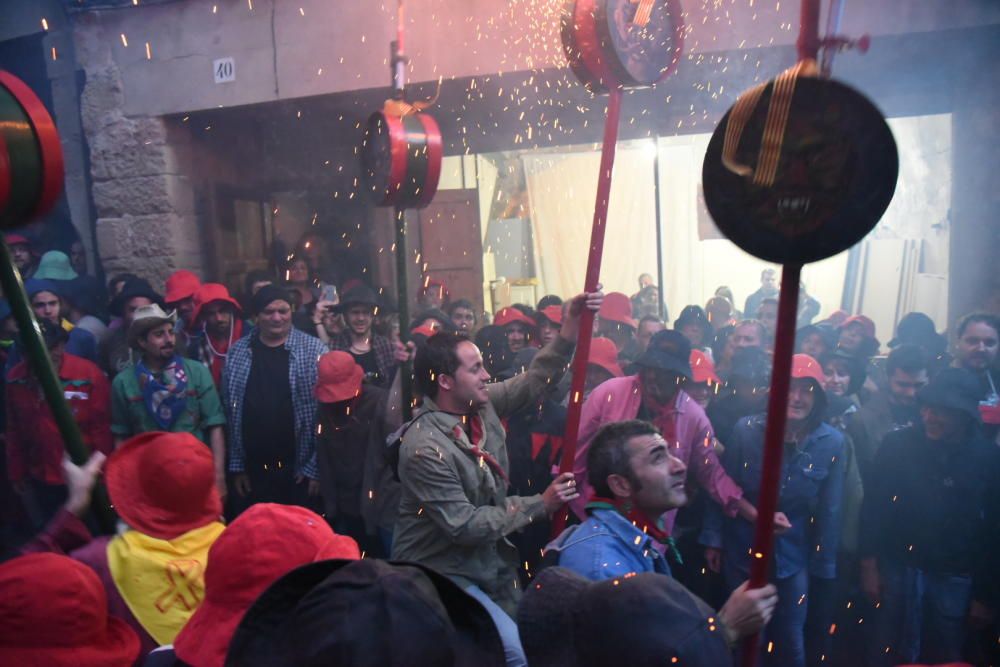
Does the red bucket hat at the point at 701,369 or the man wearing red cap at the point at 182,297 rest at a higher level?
the man wearing red cap at the point at 182,297

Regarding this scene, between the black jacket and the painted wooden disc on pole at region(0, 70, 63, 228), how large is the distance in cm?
358

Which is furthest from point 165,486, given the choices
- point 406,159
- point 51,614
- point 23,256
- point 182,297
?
point 23,256

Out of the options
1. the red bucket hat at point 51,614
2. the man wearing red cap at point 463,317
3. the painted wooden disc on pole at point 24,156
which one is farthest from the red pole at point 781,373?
the man wearing red cap at point 463,317

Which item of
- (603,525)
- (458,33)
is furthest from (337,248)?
(603,525)

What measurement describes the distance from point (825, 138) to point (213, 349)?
14.7 feet

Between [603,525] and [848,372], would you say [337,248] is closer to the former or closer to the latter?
[848,372]

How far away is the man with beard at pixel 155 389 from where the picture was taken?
4285 mm

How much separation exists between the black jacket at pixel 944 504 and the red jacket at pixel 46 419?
410 centimetres

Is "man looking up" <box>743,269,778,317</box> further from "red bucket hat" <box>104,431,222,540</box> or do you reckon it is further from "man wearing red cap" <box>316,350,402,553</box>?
"red bucket hat" <box>104,431,222,540</box>

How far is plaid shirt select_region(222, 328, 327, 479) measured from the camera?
4.48 meters

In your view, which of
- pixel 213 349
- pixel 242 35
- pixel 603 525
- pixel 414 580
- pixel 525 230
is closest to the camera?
pixel 414 580

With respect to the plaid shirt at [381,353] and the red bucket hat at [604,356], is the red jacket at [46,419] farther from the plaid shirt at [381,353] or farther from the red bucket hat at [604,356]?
the red bucket hat at [604,356]

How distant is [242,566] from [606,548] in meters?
0.99

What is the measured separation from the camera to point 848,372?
15.8ft
